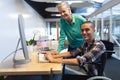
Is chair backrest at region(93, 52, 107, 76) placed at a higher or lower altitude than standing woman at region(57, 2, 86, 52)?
lower

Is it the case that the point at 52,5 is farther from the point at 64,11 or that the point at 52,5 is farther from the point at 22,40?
the point at 22,40

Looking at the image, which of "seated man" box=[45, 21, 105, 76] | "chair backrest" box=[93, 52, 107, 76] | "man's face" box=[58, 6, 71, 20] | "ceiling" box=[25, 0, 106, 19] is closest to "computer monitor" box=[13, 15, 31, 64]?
"seated man" box=[45, 21, 105, 76]

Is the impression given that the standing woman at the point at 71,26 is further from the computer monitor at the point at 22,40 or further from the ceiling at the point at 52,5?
the ceiling at the point at 52,5

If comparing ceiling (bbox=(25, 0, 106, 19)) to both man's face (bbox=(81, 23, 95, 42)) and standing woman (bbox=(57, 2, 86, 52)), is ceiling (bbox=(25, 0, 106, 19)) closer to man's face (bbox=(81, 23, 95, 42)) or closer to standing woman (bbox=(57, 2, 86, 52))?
standing woman (bbox=(57, 2, 86, 52))

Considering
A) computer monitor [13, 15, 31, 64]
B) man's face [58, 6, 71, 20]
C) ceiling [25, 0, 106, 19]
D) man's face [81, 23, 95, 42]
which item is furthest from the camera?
ceiling [25, 0, 106, 19]

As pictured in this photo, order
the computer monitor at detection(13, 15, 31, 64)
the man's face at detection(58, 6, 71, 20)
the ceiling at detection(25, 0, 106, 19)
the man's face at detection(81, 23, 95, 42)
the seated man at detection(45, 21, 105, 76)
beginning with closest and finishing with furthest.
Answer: the computer monitor at detection(13, 15, 31, 64), the seated man at detection(45, 21, 105, 76), the man's face at detection(81, 23, 95, 42), the man's face at detection(58, 6, 71, 20), the ceiling at detection(25, 0, 106, 19)

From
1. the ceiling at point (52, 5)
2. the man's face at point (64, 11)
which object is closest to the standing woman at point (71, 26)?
the man's face at point (64, 11)

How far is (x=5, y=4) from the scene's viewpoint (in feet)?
13.3

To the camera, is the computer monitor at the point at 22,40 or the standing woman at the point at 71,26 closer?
the computer monitor at the point at 22,40

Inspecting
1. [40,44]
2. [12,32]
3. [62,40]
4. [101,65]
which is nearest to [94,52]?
[101,65]

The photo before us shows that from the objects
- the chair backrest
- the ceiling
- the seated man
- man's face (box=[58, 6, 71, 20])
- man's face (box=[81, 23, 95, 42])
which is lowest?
the chair backrest

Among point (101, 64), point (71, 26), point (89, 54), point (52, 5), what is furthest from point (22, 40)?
point (52, 5)

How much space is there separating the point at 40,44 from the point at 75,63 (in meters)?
2.07

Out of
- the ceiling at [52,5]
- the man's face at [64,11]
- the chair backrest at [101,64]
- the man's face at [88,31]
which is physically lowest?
the chair backrest at [101,64]
